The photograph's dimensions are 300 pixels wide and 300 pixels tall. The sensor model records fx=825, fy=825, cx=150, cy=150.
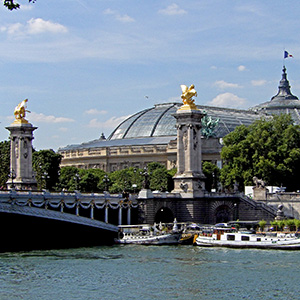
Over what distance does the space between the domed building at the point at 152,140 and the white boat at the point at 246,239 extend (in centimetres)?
5085

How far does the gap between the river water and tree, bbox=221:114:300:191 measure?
29.9 metres

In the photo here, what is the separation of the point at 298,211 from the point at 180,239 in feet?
57.8

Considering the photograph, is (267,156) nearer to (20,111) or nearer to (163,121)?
(20,111)

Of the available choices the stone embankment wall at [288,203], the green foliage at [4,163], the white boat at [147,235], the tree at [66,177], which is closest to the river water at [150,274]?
the white boat at [147,235]

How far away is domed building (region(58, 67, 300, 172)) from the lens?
136 m

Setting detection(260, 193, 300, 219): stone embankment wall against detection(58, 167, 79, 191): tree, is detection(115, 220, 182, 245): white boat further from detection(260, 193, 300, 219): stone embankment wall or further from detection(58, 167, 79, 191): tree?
detection(58, 167, 79, 191): tree

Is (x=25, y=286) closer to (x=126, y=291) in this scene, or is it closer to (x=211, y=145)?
(x=126, y=291)

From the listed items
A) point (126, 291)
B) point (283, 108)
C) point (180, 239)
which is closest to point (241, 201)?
point (180, 239)

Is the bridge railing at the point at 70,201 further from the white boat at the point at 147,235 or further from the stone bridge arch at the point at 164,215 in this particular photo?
the stone bridge arch at the point at 164,215

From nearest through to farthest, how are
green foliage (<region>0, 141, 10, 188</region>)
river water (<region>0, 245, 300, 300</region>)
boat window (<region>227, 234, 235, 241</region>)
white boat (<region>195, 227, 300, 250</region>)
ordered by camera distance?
river water (<region>0, 245, 300, 300</region>)
white boat (<region>195, 227, 300, 250</region>)
boat window (<region>227, 234, 235, 241</region>)
green foliage (<region>0, 141, 10, 188</region>)

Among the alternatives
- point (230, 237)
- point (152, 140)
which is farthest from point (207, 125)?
point (230, 237)

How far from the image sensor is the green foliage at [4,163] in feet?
372

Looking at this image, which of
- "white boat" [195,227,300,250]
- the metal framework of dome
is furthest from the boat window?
the metal framework of dome

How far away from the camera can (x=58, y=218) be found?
75688mm
